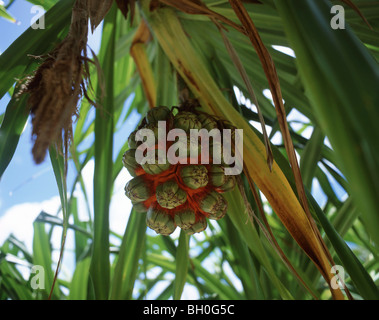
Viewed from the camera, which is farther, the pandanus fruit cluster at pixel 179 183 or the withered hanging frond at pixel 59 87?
the pandanus fruit cluster at pixel 179 183

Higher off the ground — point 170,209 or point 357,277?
point 170,209

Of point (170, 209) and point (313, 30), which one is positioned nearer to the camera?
point (313, 30)

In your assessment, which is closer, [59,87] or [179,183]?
[59,87]

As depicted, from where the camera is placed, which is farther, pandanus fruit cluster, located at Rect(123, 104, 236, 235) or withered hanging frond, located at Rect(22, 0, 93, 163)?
pandanus fruit cluster, located at Rect(123, 104, 236, 235)
